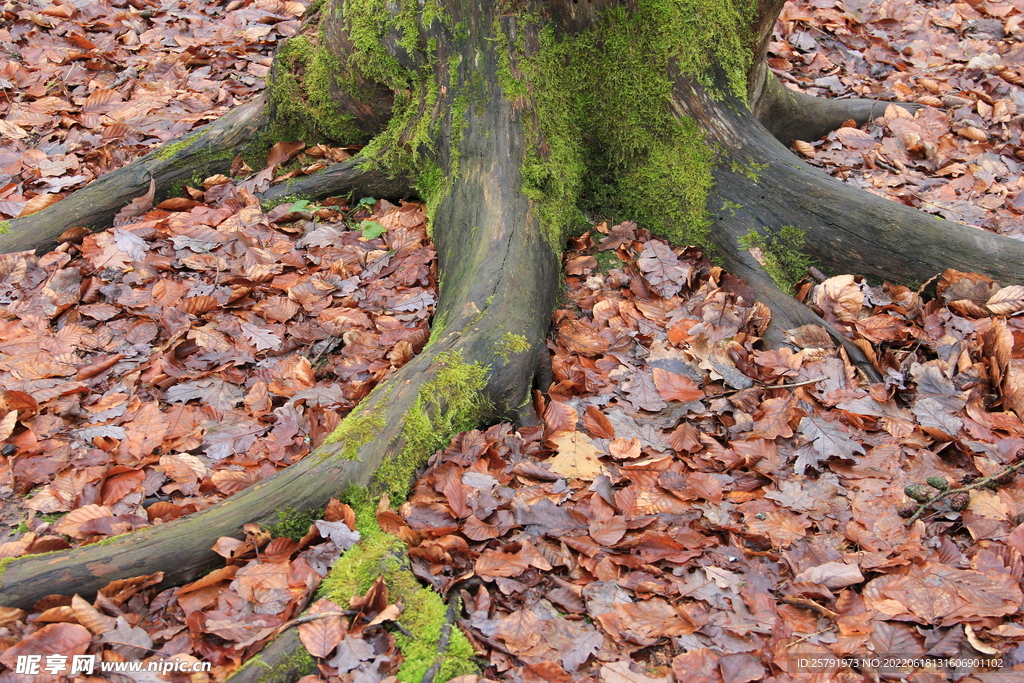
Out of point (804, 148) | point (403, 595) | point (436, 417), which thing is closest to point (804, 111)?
point (804, 148)

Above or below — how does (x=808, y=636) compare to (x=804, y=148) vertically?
below

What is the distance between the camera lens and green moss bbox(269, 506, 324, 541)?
2.76 metres

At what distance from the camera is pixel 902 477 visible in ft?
9.72

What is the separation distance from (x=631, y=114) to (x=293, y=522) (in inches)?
112

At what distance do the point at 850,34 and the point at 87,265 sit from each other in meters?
6.76

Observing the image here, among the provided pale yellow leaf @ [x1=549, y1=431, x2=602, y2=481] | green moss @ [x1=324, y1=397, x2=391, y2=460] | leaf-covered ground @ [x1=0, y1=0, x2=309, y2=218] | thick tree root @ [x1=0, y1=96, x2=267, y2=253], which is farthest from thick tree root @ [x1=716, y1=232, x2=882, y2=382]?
leaf-covered ground @ [x1=0, y1=0, x2=309, y2=218]

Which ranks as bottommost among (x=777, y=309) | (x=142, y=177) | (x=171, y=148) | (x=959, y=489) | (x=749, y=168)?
(x=959, y=489)

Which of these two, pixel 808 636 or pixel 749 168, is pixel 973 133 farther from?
pixel 808 636

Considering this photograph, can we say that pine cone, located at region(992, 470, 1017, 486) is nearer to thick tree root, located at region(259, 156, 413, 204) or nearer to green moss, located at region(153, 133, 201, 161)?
thick tree root, located at region(259, 156, 413, 204)

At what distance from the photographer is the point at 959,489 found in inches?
110

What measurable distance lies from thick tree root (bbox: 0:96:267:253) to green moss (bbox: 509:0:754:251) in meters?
2.19

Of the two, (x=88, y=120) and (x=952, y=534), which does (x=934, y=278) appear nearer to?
(x=952, y=534)

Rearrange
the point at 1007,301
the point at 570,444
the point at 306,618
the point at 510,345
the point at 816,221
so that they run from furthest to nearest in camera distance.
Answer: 1. the point at 816,221
2. the point at 1007,301
3. the point at 510,345
4. the point at 570,444
5. the point at 306,618
